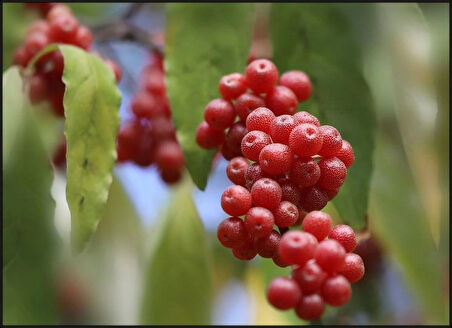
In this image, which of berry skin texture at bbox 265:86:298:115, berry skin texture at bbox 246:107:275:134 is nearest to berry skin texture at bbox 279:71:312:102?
berry skin texture at bbox 265:86:298:115

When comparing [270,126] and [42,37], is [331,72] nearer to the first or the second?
[270,126]

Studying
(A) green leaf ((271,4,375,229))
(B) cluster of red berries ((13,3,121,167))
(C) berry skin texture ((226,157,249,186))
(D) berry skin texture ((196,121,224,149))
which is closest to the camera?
(C) berry skin texture ((226,157,249,186))

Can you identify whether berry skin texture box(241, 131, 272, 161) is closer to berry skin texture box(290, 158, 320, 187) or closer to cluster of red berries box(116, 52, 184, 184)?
berry skin texture box(290, 158, 320, 187)

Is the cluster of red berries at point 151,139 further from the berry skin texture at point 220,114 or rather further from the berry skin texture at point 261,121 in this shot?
the berry skin texture at point 261,121

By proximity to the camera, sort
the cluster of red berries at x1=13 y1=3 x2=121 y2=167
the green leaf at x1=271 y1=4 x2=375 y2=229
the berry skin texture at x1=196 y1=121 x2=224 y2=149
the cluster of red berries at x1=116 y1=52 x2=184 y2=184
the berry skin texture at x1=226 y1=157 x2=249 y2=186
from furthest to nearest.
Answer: the cluster of red berries at x1=116 y1=52 x2=184 y2=184 < the cluster of red berries at x1=13 y1=3 x2=121 y2=167 < the green leaf at x1=271 y1=4 x2=375 y2=229 < the berry skin texture at x1=196 y1=121 x2=224 y2=149 < the berry skin texture at x1=226 y1=157 x2=249 y2=186

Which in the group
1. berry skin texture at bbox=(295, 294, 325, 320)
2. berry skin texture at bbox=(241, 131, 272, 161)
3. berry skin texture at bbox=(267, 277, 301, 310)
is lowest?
berry skin texture at bbox=(295, 294, 325, 320)

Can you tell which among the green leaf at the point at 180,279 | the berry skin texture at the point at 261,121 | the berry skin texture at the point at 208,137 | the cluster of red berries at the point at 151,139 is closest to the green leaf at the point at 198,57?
the berry skin texture at the point at 208,137
